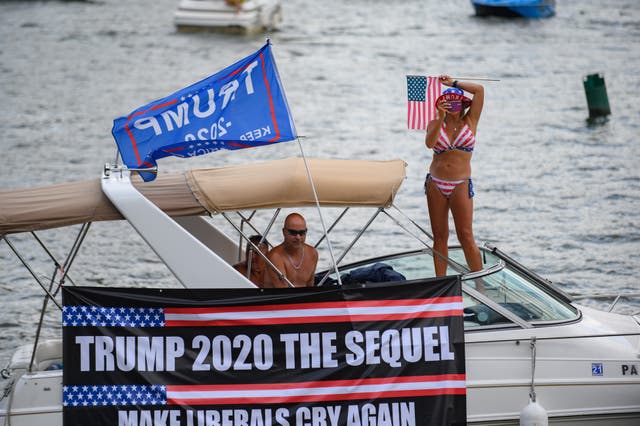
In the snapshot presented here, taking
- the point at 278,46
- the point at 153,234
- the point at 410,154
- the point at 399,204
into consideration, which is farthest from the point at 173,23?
the point at 153,234

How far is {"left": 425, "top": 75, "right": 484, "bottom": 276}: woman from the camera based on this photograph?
343 inches

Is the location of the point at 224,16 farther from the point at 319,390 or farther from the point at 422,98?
the point at 319,390

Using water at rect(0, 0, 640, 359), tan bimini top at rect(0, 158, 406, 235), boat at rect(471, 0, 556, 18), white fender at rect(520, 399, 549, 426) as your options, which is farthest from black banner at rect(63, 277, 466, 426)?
boat at rect(471, 0, 556, 18)

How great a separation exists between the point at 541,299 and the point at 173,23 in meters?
32.5

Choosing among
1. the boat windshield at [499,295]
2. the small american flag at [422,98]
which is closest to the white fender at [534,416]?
the boat windshield at [499,295]

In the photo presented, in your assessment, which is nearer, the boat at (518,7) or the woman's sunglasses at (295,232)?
the woman's sunglasses at (295,232)

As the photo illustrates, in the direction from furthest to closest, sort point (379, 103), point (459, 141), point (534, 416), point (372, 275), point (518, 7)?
point (518, 7)
point (379, 103)
point (372, 275)
point (459, 141)
point (534, 416)

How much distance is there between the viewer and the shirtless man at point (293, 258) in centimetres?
834

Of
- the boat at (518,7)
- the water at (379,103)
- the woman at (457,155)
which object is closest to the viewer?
the woman at (457,155)

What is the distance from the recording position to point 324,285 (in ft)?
27.0

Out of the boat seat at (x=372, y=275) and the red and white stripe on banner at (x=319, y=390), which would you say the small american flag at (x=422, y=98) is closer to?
the boat seat at (x=372, y=275)

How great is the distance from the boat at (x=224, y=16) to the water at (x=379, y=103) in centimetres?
53

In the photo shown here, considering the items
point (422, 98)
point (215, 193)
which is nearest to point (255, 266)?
point (215, 193)

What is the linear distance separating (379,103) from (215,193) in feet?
70.4
